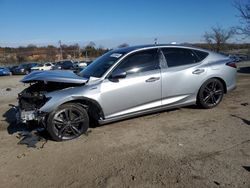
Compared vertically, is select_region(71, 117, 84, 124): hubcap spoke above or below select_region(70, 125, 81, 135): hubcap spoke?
above

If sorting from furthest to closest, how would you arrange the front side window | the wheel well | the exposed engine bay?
the front side window, the wheel well, the exposed engine bay

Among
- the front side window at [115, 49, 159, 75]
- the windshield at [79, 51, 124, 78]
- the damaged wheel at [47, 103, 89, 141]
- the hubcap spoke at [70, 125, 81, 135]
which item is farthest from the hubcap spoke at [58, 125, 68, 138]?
the front side window at [115, 49, 159, 75]

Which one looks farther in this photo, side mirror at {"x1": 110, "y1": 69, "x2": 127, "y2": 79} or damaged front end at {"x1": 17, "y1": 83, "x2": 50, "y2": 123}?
side mirror at {"x1": 110, "y1": 69, "x2": 127, "y2": 79}

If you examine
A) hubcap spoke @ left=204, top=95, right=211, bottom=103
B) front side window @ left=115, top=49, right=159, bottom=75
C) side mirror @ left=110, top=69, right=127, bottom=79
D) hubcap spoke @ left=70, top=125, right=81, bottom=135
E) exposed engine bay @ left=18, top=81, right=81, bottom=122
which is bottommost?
hubcap spoke @ left=70, top=125, right=81, bottom=135

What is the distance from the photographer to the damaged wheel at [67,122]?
5.43 metres

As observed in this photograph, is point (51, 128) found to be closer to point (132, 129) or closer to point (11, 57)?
point (132, 129)

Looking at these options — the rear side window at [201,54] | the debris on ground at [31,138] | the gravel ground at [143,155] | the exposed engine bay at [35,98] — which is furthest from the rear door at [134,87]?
the debris on ground at [31,138]

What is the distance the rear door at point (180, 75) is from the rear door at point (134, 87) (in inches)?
8.0

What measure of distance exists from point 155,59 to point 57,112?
2.28 meters

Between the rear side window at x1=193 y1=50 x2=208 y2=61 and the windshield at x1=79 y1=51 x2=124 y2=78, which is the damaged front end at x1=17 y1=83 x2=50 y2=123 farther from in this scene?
the rear side window at x1=193 y1=50 x2=208 y2=61

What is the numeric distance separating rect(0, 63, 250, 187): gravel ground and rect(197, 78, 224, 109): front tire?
52 cm

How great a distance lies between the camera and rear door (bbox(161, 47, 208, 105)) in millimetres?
6395

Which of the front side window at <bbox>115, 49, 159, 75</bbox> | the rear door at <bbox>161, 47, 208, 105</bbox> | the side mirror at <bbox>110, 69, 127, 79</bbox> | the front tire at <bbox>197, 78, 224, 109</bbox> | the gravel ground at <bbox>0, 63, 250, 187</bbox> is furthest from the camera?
the front tire at <bbox>197, 78, 224, 109</bbox>

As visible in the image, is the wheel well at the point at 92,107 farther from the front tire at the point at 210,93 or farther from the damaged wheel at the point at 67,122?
the front tire at the point at 210,93
